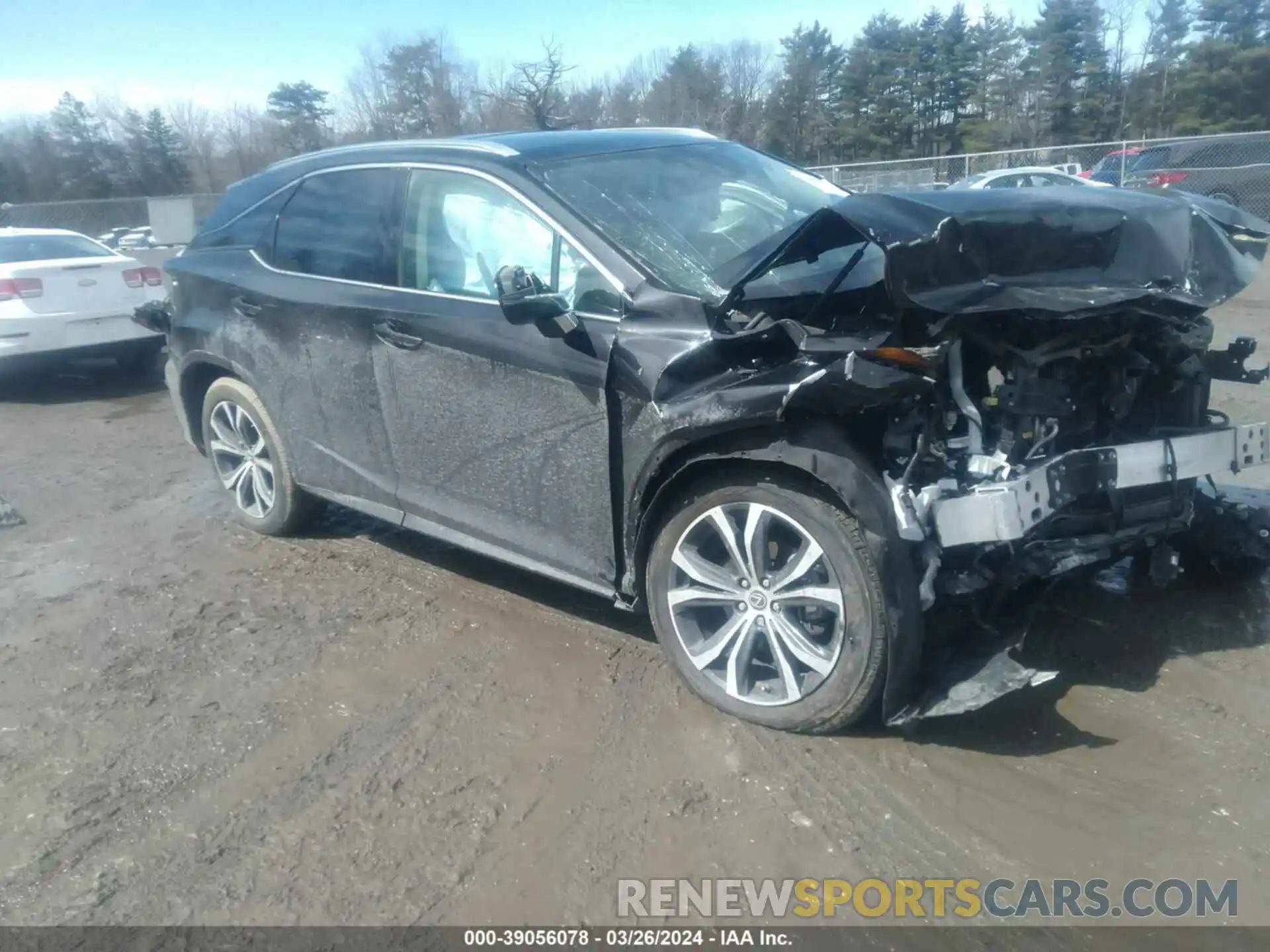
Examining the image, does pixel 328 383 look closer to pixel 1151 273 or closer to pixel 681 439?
pixel 681 439

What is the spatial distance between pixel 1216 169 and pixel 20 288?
18.9m

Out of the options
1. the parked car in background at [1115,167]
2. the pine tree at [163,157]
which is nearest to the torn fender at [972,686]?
the parked car in background at [1115,167]

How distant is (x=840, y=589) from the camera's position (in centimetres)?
326

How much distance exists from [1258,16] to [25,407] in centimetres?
4292

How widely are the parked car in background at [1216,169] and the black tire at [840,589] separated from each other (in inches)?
691

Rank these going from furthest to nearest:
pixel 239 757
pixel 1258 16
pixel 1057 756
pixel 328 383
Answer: pixel 1258 16
pixel 328 383
pixel 239 757
pixel 1057 756

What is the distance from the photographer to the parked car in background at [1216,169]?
18.6 metres

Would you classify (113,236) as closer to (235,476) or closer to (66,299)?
(66,299)

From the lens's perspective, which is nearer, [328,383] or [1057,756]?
[1057,756]

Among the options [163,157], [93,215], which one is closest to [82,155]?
[163,157]

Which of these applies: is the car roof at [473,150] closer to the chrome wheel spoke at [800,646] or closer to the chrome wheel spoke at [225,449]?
the chrome wheel spoke at [225,449]

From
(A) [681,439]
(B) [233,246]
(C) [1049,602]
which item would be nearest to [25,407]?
(B) [233,246]

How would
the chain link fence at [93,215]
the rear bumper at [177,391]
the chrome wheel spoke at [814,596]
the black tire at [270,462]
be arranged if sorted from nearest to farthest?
the chrome wheel spoke at [814,596] < the black tire at [270,462] < the rear bumper at [177,391] < the chain link fence at [93,215]

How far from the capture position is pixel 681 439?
346 centimetres
